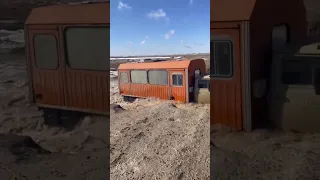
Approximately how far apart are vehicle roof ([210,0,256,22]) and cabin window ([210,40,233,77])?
96 mm

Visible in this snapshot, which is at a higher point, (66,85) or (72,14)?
(72,14)

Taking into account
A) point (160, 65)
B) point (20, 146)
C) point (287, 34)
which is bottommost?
point (20, 146)

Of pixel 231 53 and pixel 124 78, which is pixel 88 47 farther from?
pixel 231 53

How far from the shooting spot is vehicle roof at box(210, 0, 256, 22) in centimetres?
120

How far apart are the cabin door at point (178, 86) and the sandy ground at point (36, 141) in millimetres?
349

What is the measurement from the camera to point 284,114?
126 centimetres

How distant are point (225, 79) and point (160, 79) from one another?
0.28 m

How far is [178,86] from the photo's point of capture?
1350 mm

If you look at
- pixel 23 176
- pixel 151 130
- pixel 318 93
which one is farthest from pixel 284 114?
pixel 23 176

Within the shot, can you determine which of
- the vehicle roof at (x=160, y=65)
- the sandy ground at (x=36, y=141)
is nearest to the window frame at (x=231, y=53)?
the vehicle roof at (x=160, y=65)

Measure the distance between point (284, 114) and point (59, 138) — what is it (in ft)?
3.38

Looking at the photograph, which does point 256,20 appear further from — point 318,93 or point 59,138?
point 59,138

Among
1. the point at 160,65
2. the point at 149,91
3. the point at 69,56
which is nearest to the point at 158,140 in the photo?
the point at 149,91

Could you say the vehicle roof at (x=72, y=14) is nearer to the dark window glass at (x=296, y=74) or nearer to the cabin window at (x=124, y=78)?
the cabin window at (x=124, y=78)
